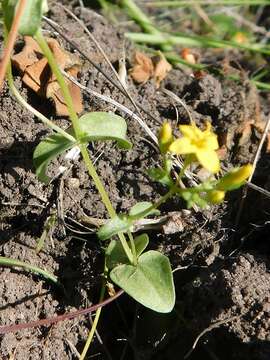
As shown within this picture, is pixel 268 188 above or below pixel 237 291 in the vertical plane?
above

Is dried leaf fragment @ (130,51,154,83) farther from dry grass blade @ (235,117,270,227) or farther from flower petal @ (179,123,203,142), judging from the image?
flower petal @ (179,123,203,142)

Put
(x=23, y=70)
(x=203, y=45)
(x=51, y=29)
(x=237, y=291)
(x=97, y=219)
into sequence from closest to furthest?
(x=237, y=291), (x=97, y=219), (x=23, y=70), (x=51, y=29), (x=203, y=45)

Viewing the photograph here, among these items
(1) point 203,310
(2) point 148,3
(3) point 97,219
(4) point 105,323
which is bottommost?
(4) point 105,323

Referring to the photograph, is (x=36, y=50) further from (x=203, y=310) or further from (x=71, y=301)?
(x=203, y=310)

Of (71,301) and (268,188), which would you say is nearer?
(71,301)

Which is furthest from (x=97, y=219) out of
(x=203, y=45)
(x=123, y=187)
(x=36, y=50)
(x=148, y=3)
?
(x=148, y=3)

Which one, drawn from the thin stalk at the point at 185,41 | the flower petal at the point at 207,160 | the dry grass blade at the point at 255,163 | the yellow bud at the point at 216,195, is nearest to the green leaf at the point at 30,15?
the flower petal at the point at 207,160

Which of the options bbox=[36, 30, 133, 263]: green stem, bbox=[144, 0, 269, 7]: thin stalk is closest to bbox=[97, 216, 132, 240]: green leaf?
bbox=[36, 30, 133, 263]: green stem
